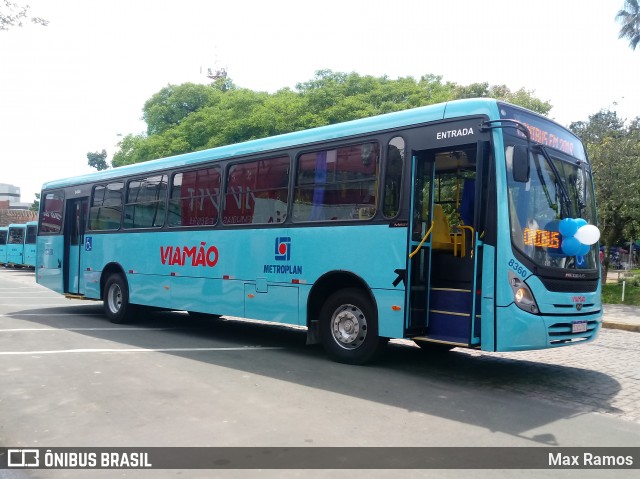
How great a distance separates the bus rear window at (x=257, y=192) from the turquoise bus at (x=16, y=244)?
3249 cm

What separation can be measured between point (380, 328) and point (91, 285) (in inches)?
335

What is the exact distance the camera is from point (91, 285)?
13.5 metres

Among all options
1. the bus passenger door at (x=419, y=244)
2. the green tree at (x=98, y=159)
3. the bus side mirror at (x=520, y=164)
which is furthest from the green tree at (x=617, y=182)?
the green tree at (x=98, y=159)

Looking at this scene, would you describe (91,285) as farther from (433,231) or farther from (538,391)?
(538,391)

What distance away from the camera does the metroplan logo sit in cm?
891

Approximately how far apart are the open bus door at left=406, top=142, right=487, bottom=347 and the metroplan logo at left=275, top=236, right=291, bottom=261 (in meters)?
2.23

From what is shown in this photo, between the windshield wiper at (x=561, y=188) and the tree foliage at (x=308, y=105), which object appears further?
the tree foliage at (x=308, y=105)

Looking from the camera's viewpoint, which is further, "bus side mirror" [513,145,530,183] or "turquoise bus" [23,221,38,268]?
"turquoise bus" [23,221,38,268]

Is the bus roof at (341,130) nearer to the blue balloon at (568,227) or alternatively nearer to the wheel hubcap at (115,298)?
the blue balloon at (568,227)

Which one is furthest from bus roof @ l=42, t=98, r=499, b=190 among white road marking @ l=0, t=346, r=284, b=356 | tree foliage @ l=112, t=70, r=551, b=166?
tree foliage @ l=112, t=70, r=551, b=166

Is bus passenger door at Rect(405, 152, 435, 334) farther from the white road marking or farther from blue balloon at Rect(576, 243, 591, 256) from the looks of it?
the white road marking

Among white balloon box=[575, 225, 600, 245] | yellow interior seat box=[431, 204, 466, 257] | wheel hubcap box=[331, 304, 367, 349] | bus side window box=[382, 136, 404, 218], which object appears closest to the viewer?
white balloon box=[575, 225, 600, 245]

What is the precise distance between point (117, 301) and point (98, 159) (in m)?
61.1

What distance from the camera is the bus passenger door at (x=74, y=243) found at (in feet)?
45.5
